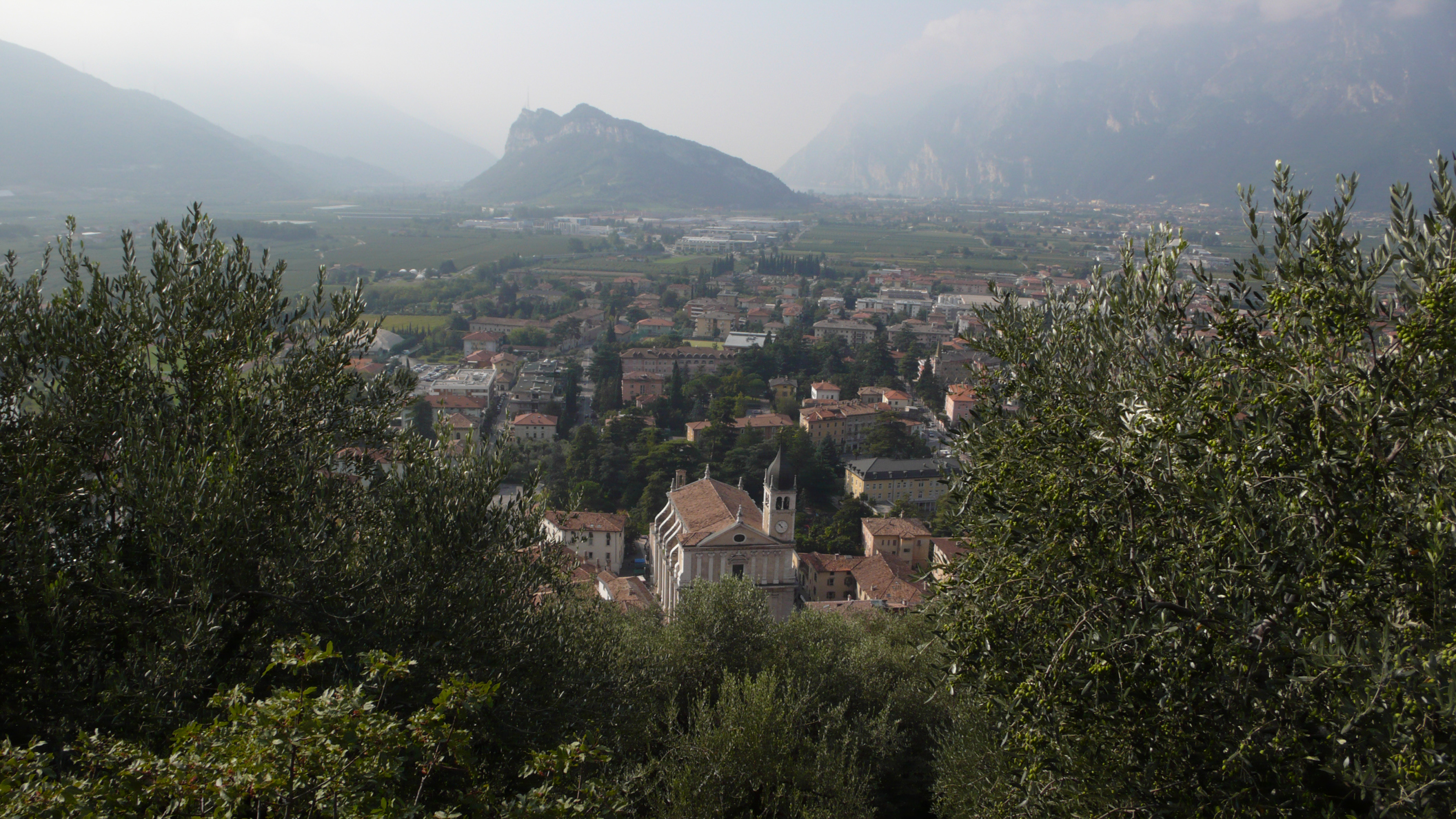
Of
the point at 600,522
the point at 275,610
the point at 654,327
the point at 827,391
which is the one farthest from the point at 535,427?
the point at 275,610

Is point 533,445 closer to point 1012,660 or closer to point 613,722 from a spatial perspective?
point 613,722

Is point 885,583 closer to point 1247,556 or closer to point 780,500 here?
point 780,500

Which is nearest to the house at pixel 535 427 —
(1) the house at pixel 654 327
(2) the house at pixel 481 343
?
(2) the house at pixel 481 343

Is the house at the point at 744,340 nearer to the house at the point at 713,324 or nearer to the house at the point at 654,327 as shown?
the house at the point at 713,324

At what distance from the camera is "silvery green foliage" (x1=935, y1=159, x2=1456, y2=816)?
14.5 ft

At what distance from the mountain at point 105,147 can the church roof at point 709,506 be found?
325ft

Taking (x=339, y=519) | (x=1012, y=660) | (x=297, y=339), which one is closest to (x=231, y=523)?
(x=339, y=519)

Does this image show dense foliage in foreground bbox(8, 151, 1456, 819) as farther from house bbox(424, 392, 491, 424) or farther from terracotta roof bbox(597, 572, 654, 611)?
house bbox(424, 392, 491, 424)

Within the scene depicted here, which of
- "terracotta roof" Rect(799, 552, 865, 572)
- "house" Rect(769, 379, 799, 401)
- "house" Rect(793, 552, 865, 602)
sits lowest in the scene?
"house" Rect(793, 552, 865, 602)

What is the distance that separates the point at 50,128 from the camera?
11900 centimetres

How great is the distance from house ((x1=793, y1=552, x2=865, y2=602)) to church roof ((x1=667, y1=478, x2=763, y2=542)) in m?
3.46

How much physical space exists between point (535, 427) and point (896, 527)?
798 inches

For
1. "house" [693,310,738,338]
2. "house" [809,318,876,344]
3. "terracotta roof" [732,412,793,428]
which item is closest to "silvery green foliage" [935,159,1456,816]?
"terracotta roof" [732,412,793,428]

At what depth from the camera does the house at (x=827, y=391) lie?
5353 cm
